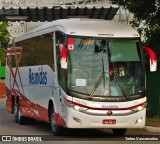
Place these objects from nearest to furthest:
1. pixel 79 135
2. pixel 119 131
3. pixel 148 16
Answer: pixel 79 135 → pixel 119 131 → pixel 148 16

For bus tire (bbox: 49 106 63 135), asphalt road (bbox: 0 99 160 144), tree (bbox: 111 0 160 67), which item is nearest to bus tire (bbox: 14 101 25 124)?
asphalt road (bbox: 0 99 160 144)

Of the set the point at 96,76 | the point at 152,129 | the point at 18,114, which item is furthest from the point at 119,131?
the point at 18,114

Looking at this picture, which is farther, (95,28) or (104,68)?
(95,28)

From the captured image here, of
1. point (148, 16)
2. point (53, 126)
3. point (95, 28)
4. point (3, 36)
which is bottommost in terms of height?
point (3, 36)

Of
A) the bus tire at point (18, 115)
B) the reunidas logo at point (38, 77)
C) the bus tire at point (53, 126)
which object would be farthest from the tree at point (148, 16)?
the bus tire at point (53, 126)

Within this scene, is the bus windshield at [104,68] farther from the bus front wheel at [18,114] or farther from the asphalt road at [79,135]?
the bus front wheel at [18,114]

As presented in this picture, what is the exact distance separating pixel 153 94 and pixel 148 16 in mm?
2978

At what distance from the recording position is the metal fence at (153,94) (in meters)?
21.9

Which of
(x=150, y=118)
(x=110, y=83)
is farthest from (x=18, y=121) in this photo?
(x=110, y=83)

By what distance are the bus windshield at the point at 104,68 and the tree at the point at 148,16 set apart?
5.56 metres

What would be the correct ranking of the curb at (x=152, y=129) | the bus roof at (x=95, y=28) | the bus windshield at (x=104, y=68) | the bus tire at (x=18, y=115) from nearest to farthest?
the bus windshield at (x=104, y=68)
the bus roof at (x=95, y=28)
the curb at (x=152, y=129)
the bus tire at (x=18, y=115)

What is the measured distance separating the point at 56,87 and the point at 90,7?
12.9m

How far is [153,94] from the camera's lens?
22125 millimetres

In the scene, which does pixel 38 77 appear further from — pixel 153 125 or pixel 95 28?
pixel 153 125
